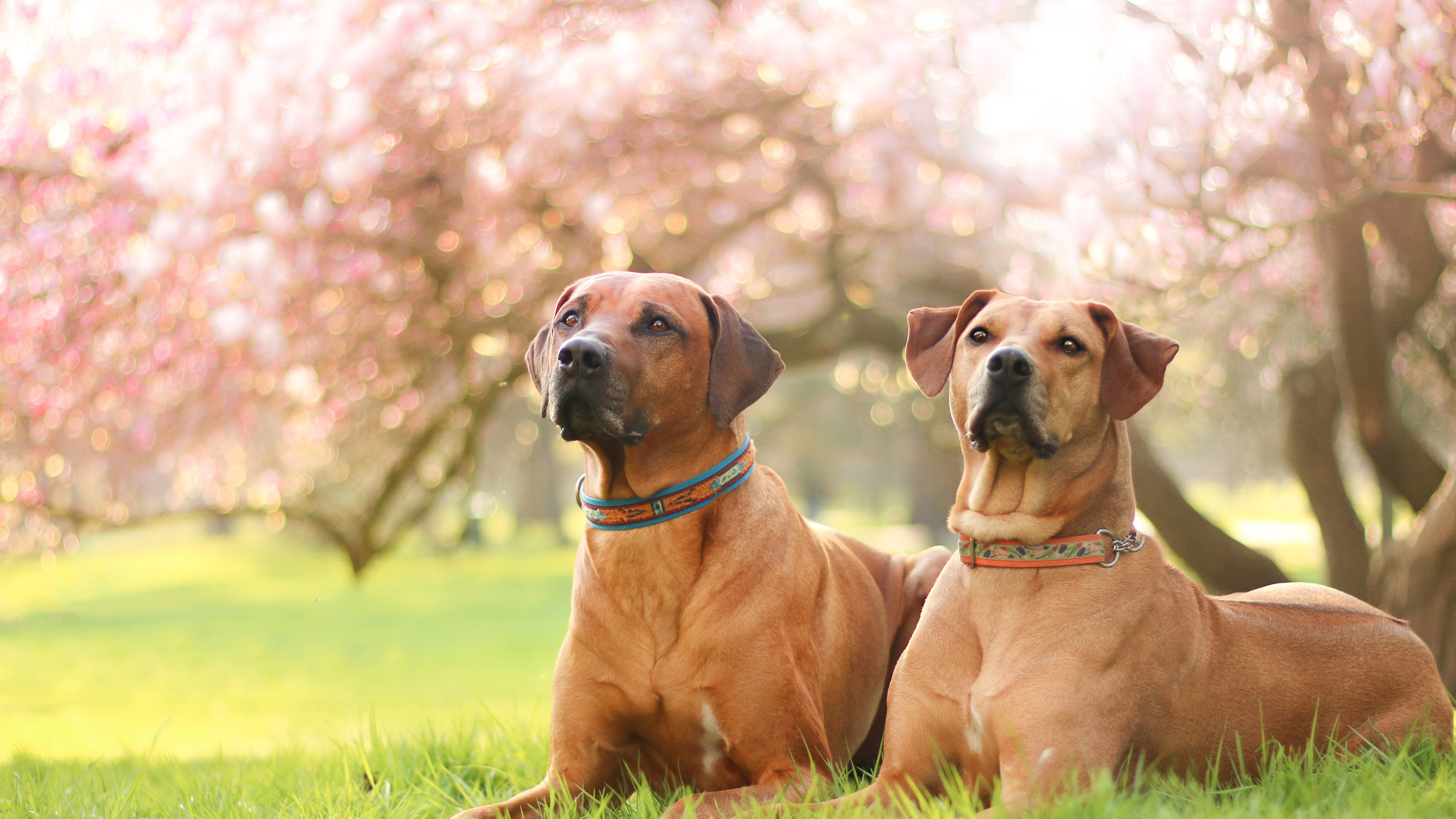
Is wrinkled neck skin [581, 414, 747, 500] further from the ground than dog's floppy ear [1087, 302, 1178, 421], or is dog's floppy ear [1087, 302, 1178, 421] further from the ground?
dog's floppy ear [1087, 302, 1178, 421]

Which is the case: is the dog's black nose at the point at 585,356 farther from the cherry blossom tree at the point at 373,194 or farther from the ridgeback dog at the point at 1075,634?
the cherry blossom tree at the point at 373,194

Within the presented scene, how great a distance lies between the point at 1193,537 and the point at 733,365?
5801 millimetres

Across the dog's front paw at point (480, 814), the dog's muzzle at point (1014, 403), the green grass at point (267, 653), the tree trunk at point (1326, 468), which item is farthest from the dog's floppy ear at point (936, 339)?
the tree trunk at point (1326, 468)

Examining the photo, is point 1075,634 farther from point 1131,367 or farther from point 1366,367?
point 1366,367

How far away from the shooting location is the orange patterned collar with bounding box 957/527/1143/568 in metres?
3.49

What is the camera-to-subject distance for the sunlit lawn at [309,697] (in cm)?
358

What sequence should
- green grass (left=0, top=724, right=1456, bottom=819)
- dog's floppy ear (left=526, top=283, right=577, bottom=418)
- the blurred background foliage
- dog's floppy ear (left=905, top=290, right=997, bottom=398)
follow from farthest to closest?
the blurred background foliage, dog's floppy ear (left=526, top=283, right=577, bottom=418), dog's floppy ear (left=905, top=290, right=997, bottom=398), green grass (left=0, top=724, right=1456, bottom=819)

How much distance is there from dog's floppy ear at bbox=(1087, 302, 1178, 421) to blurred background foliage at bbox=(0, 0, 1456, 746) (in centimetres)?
297

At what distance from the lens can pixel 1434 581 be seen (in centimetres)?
632

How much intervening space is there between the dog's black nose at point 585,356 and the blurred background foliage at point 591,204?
4.09 meters

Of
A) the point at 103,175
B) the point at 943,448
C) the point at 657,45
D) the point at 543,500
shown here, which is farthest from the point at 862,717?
the point at 543,500

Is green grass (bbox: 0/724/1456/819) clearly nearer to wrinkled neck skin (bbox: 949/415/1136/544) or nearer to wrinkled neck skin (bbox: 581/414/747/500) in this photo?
wrinkled neck skin (bbox: 949/415/1136/544)

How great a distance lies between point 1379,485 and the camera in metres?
9.89

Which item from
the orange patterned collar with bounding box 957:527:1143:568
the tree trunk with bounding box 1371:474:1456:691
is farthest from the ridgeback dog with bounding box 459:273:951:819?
the tree trunk with bounding box 1371:474:1456:691
